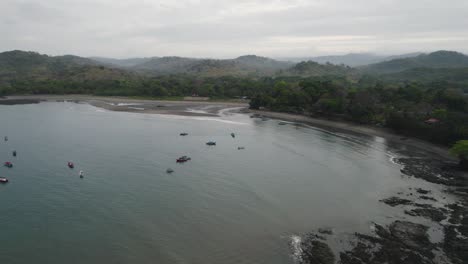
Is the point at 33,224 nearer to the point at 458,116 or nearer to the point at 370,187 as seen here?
the point at 370,187

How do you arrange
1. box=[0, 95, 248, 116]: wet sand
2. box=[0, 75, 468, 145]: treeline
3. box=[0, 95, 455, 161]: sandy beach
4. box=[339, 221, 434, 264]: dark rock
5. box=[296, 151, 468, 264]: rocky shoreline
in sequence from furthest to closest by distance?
box=[0, 95, 248, 116]: wet sand < box=[0, 75, 468, 145]: treeline < box=[0, 95, 455, 161]: sandy beach < box=[296, 151, 468, 264]: rocky shoreline < box=[339, 221, 434, 264]: dark rock

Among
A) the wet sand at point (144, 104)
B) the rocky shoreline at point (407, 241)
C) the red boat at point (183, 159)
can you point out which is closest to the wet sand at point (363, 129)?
the wet sand at point (144, 104)

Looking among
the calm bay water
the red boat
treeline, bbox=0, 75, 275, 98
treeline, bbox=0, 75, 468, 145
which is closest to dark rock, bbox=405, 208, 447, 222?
the calm bay water

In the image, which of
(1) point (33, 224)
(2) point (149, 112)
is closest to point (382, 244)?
(1) point (33, 224)

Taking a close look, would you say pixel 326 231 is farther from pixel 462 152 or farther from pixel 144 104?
pixel 144 104

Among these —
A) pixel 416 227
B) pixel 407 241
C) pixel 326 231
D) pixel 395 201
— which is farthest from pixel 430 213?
Answer: pixel 326 231

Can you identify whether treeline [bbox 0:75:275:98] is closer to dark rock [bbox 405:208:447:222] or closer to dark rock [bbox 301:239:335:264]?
dark rock [bbox 405:208:447:222]
